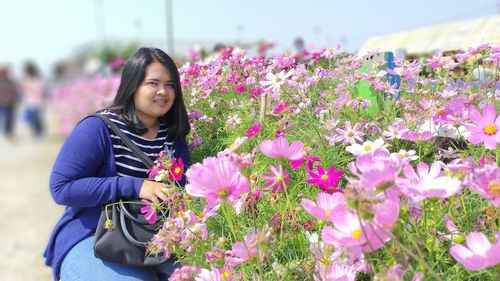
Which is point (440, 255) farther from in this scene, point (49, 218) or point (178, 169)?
point (49, 218)

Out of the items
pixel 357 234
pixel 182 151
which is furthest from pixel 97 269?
pixel 357 234

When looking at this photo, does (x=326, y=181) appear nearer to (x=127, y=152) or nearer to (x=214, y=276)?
(x=214, y=276)

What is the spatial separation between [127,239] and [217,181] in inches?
35.2

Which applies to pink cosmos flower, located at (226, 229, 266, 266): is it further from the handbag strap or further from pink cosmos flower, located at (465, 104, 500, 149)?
the handbag strap

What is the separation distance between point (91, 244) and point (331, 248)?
3.92 feet

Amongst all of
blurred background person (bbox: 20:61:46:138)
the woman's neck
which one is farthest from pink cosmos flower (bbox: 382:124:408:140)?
blurred background person (bbox: 20:61:46:138)

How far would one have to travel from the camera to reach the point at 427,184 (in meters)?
1.09

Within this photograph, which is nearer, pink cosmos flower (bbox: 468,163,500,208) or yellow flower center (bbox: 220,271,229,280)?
pink cosmos flower (bbox: 468,163,500,208)

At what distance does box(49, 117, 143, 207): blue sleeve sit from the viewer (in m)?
2.04

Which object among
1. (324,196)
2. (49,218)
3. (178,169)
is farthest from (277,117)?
(49,218)

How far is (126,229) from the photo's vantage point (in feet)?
6.36

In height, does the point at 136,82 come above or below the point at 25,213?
above

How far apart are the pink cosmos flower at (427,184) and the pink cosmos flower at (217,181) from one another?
327mm

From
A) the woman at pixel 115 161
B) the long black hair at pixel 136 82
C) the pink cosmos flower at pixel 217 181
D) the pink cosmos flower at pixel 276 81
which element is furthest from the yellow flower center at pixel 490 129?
the long black hair at pixel 136 82
